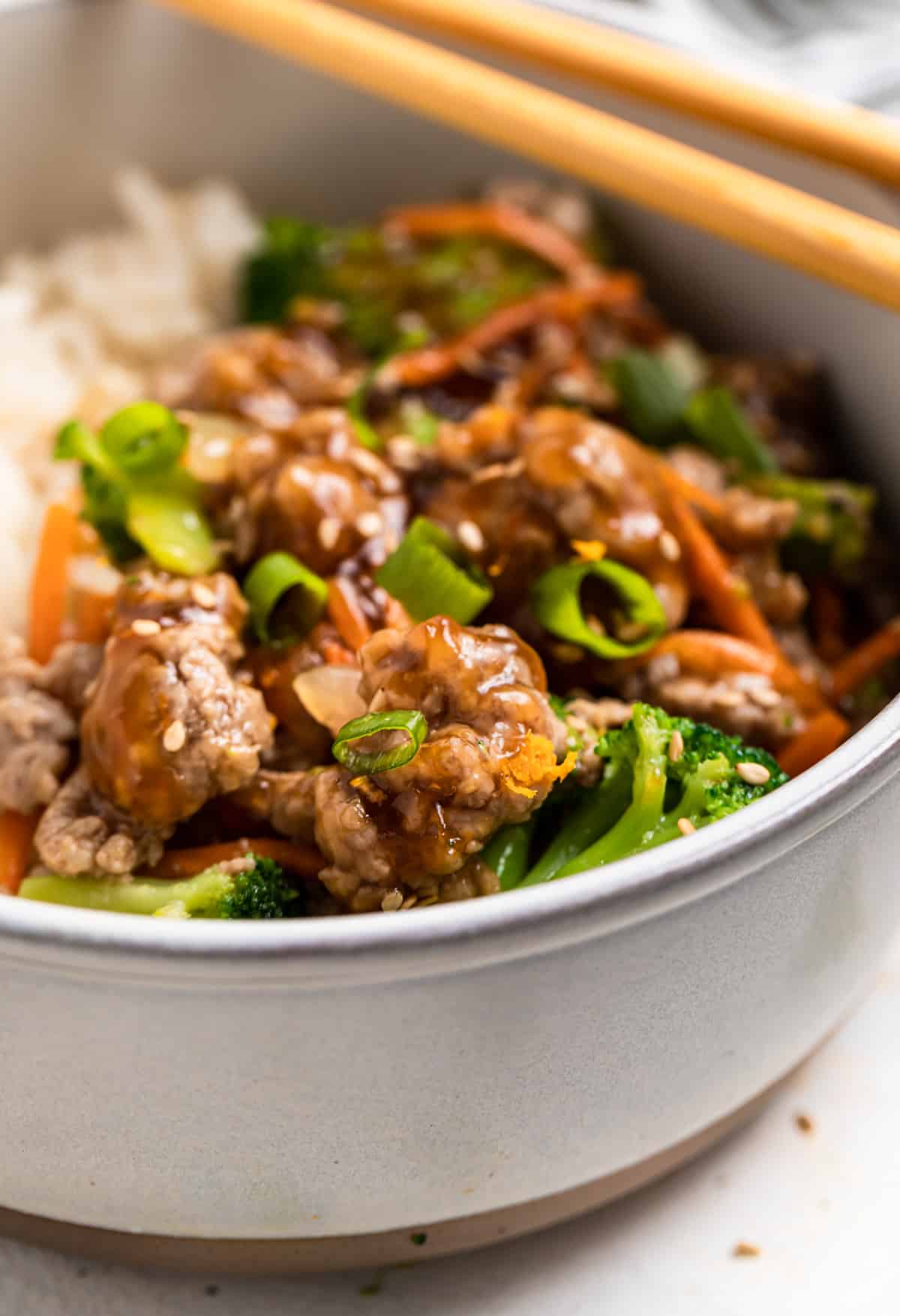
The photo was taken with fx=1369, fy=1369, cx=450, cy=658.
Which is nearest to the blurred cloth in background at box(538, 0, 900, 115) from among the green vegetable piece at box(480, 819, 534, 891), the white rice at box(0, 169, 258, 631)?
the white rice at box(0, 169, 258, 631)

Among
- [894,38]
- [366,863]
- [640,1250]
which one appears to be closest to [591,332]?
[366,863]

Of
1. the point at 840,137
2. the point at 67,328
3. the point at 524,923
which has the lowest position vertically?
the point at 67,328

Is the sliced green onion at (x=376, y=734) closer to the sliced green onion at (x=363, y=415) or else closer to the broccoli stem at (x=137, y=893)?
the broccoli stem at (x=137, y=893)

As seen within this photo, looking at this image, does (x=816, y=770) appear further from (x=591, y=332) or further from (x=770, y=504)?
(x=591, y=332)

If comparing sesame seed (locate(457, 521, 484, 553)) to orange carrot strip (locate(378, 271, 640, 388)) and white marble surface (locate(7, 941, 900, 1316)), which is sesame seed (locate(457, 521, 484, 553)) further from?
white marble surface (locate(7, 941, 900, 1316))

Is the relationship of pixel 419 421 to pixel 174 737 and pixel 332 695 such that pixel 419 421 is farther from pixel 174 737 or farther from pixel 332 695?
pixel 174 737

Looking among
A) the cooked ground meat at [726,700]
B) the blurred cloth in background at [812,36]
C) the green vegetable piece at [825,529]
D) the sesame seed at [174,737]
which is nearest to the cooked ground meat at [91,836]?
the sesame seed at [174,737]
